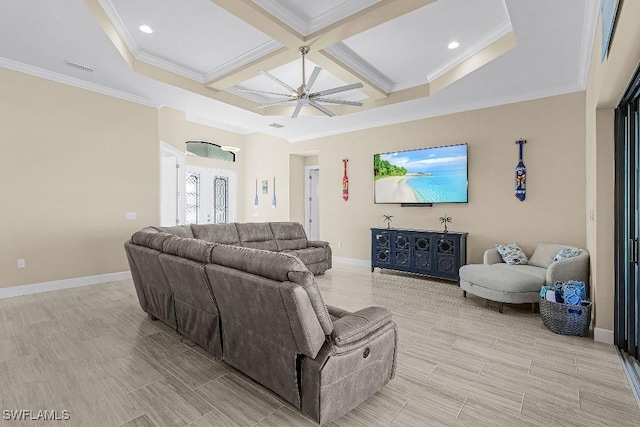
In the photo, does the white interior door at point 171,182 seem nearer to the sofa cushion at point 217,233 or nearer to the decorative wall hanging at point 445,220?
the sofa cushion at point 217,233

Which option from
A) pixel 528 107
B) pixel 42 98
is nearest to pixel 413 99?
pixel 528 107

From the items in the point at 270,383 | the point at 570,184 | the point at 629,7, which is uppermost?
the point at 629,7

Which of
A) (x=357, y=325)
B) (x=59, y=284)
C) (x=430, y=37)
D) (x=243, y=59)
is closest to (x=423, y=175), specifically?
(x=430, y=37)

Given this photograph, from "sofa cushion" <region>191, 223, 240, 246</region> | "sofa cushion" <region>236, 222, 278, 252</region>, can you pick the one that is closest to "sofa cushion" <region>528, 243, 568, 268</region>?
"sofa cushion" <region>236, 222, 278, 252</region>

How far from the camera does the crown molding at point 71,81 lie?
4251 mm

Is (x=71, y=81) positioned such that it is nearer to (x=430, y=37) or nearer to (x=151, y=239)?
(x=151, y=239)

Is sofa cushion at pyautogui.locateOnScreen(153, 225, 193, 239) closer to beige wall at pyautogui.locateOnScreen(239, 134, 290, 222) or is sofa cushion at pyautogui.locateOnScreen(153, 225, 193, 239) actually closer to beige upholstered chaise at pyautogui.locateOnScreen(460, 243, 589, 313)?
beige wall at pyautogui.locateOnScreen(239, 134, 290, 222)

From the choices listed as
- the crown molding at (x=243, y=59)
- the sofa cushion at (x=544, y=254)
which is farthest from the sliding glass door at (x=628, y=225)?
the crown molding at (x=243, y=59)

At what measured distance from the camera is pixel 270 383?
2.00 meters

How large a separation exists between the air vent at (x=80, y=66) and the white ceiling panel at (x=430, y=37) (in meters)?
3.36

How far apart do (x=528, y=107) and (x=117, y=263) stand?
22.6ft

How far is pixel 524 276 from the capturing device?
367 centimetres

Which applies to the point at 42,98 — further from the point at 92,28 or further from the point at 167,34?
the point at 167,34

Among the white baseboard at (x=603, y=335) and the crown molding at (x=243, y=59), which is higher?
the crown molding at (x=243, y=59)
